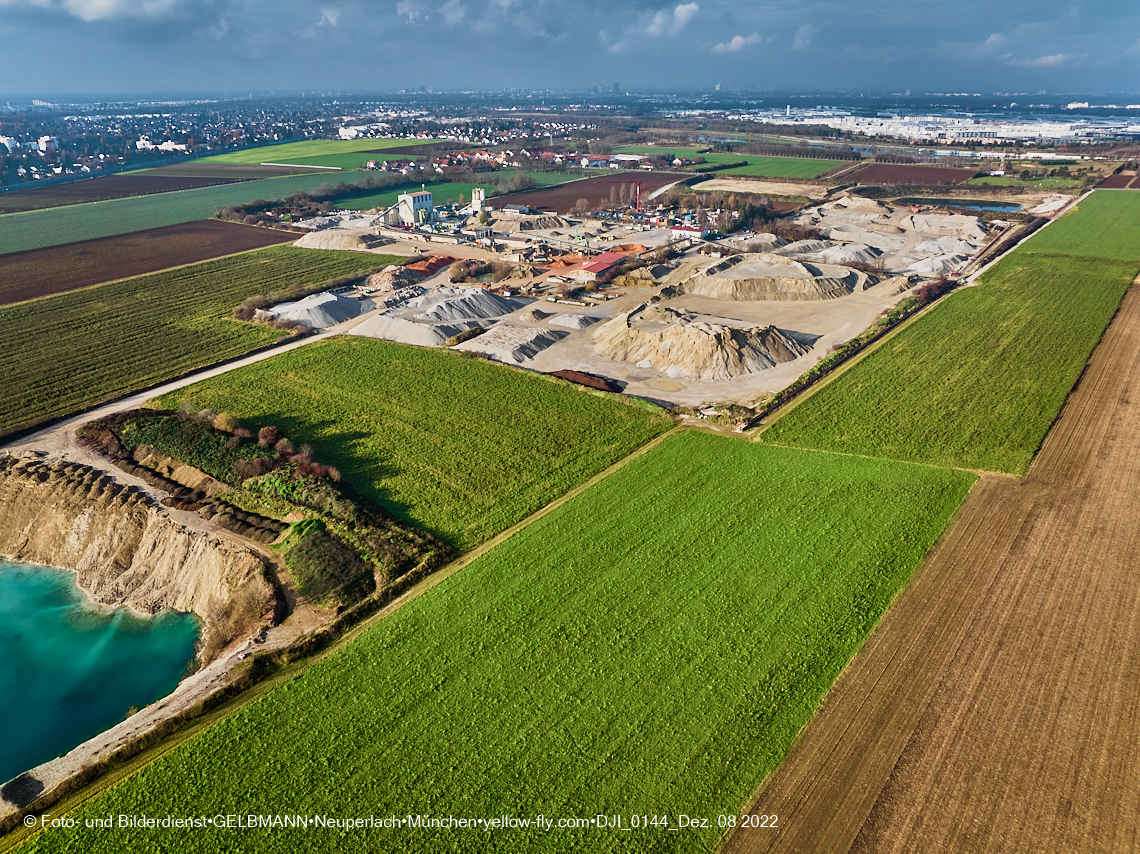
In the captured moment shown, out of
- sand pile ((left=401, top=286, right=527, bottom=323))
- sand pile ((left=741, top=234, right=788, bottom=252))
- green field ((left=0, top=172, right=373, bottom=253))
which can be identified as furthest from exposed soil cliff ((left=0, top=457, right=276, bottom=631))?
sand pile ((left=741, top=234, right=788, bottom=252))

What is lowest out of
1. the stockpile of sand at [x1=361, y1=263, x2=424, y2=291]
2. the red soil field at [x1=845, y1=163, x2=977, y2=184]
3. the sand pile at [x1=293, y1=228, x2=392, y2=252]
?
the stockpile of sand at [x1=361, y1=263, x2=424, y2=291]

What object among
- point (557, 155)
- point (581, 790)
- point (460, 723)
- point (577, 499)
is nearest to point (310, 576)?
point (460, 723)

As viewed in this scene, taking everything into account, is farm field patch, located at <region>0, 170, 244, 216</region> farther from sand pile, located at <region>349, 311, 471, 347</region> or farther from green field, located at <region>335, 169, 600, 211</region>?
sand pile, located at <region>349, 311, 471, 347</region>

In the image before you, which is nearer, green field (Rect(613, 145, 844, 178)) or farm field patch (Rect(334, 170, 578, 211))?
farm field patch (Rect(334, 170, 578, 211))

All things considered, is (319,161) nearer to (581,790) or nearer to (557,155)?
(557,155)

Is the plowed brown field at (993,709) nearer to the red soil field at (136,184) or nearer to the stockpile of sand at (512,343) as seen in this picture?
the stockpile of sand at (512,343)

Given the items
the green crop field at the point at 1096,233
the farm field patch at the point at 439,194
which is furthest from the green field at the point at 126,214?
the green crop field at the point at 1096,233
